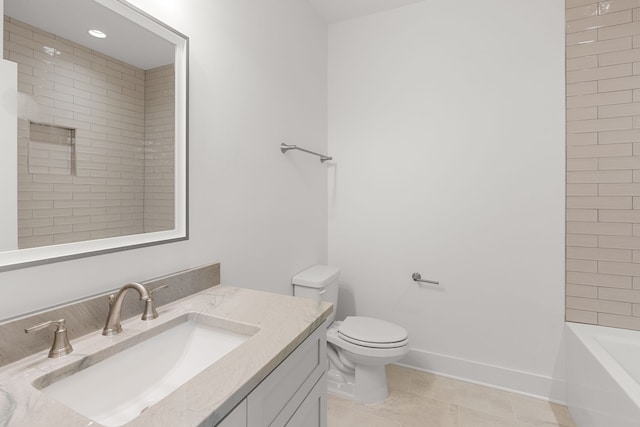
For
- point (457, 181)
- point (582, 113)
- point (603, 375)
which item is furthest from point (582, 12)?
point (603, 375)

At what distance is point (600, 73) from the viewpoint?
1.77m

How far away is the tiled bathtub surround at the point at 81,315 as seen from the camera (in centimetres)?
73

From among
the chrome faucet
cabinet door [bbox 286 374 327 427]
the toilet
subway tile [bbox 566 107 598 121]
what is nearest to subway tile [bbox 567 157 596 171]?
subway tile [bbox 566 107 598 121]

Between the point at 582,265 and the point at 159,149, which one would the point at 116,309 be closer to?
the point at 159,149

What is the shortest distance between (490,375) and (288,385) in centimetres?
180

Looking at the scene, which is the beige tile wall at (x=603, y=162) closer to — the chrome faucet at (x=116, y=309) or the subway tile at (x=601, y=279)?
the subway tile at (x=601, y=279)

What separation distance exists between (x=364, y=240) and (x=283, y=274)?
78cm

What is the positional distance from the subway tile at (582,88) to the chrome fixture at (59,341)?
2573 mm

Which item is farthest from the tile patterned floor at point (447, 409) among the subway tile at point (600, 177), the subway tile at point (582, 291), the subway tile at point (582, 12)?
the subway tile at point (582, 12)

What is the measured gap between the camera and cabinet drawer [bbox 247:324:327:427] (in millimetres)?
719

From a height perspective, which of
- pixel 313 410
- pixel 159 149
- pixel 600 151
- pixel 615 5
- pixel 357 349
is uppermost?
pixel 615 5

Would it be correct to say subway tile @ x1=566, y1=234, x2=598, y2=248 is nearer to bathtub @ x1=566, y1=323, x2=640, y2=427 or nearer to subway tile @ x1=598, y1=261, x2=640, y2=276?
subway tile @ x1=598, y1=261, x2=640, y2=276

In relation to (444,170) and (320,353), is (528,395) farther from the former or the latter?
(320,353)

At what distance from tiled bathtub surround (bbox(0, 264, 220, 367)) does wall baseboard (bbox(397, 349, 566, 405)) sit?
1.76 metres
